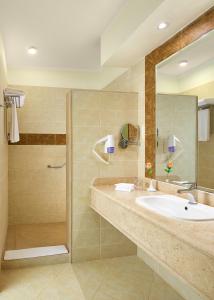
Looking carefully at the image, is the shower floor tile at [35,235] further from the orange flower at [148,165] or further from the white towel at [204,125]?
the white towel at [204,125]

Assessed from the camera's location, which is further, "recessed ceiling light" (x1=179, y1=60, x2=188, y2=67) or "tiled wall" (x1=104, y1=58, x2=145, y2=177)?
"tiled wall" (x1=104, y1=58, x2=145, y2=177)

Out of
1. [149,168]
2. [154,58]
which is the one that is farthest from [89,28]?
[149,168]

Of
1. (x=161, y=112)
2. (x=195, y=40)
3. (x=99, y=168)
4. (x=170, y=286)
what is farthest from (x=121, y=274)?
(x=195, y=40)

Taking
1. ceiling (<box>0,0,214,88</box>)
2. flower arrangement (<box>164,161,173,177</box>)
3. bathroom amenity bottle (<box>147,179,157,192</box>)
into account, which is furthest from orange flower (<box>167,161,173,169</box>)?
ceiling (<box>0,0,214,88</box>)

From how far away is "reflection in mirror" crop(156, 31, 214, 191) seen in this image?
2.17 m

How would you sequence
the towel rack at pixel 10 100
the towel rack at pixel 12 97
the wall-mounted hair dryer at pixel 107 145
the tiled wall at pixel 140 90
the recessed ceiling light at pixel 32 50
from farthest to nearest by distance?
the recessed ceiling light at pixel 32 50 → the towel rack at pixel 10 100 → the towel rack at pixel 12 97 → the tiled wall at pixel 140 90 → the wall-mounted hair dryer at pixel 107 145

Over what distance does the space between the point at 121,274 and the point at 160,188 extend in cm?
95

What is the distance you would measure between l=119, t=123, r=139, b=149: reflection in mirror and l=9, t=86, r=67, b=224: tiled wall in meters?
1.70

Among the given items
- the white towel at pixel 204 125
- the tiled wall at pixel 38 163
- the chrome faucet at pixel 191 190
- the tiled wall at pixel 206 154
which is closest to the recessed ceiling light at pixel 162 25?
the tiled wall at pixel 206 154

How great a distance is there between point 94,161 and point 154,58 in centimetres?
124

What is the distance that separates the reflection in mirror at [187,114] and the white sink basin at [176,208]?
0.21m

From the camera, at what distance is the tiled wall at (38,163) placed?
4.57 meters

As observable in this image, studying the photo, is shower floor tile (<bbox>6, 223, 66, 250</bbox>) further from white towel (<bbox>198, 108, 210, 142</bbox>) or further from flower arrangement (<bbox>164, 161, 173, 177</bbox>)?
white towel (<bbox>198, 108, 210, 142</bbox>)

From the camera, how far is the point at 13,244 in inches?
143
